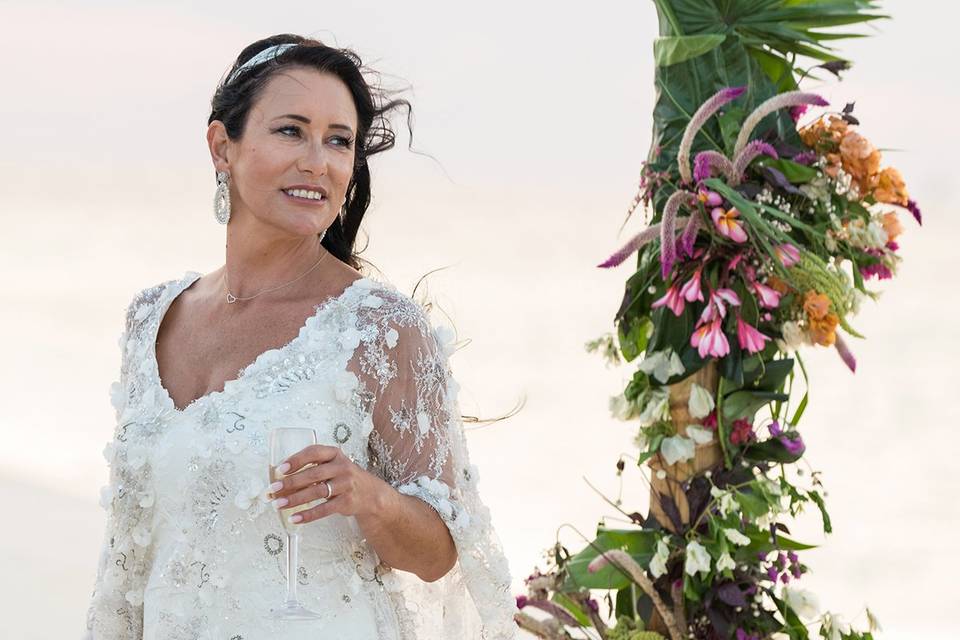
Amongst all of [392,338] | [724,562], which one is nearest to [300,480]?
[392,338]

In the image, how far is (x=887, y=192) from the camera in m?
2.92

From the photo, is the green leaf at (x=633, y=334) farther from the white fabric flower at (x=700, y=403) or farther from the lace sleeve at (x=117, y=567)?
the lace sleeve at (x=117, y=567)

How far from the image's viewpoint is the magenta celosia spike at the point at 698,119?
2787 mm

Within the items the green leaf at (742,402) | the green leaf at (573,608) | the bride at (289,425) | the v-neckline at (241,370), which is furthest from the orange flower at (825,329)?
the v-neckline at (241,370)

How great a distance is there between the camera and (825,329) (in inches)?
111

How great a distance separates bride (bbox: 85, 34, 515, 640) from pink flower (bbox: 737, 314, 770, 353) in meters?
0.85

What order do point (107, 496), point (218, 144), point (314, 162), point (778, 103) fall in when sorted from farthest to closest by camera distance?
point (778, 103) → point (218, 144) → point (107, 496) → point (314, 162)

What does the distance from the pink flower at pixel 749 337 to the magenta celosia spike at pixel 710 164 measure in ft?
1.09

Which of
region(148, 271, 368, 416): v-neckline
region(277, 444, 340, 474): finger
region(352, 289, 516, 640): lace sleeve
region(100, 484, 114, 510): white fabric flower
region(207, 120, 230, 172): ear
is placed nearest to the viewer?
region(277, 444, 340, 474): finger

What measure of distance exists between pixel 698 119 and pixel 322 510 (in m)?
1.41

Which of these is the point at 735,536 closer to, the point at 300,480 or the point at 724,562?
the point at 724,562

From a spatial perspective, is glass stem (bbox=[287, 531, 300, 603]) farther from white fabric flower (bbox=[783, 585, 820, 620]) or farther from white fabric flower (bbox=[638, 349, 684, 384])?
white fabric flower (bbox=[783, 585, 820, 620])

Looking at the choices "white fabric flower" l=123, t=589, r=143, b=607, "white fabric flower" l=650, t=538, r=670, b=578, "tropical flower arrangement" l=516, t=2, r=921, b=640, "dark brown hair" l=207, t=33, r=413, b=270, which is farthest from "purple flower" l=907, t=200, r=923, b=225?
"white fabric flower" l=123, t=589, r=143, b=607

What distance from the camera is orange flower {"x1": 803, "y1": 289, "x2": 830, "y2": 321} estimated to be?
2.81m
